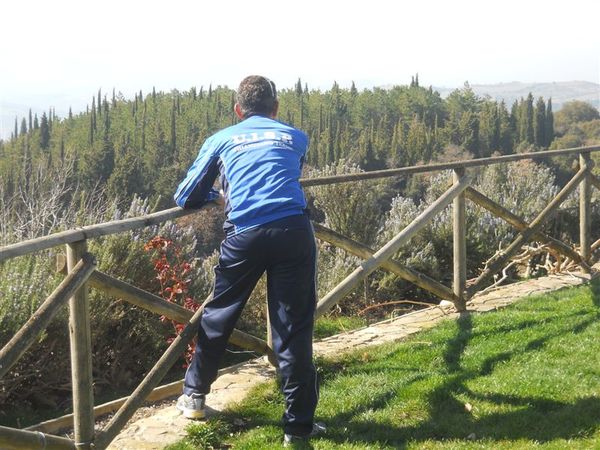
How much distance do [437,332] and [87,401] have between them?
2.91 meters

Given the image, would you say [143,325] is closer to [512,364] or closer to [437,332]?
[437,332]

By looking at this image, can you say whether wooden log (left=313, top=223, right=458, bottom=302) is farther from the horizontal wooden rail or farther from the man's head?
the man's head

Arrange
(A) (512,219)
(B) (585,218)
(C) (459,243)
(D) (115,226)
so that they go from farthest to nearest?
(B) (585,218), (A) (512,219), (C) (459,243), (D) (115,226)

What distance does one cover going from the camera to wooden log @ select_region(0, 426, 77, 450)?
2.98 metres

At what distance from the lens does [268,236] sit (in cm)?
350

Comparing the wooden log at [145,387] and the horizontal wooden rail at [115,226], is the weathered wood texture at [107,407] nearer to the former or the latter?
the wooden log at [145,387]

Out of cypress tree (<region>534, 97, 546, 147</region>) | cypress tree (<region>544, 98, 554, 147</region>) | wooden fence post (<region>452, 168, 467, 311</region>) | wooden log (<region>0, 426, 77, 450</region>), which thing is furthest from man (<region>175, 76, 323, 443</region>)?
cypress tree (<region>544, 98, 554, 147</region>)

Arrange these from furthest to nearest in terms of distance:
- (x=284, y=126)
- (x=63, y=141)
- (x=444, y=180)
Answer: (x=63, y=141) < (x=444, y=180) < (x=284, y=126)

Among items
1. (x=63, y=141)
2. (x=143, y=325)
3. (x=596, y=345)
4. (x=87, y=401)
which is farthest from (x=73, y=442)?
(x=63, y=141)

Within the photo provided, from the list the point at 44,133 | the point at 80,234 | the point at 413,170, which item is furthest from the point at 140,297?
the point at 44,133

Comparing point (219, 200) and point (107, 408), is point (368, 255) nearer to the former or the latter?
point (219, 200)

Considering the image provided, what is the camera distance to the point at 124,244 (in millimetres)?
5766

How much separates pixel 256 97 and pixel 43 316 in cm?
140

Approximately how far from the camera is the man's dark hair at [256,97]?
3.73 metres
